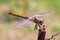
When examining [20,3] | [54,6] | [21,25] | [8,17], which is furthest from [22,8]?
[21,25]

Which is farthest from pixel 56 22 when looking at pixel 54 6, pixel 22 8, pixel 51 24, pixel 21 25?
pixel 21 25

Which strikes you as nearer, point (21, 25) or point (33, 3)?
point (21, 25)

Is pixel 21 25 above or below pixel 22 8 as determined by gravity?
below

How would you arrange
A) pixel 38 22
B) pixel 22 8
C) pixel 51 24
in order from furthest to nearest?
pixel 22 8, pixel 51 24, pixel 38 22

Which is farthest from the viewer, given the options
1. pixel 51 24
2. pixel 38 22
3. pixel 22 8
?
pixel 22 8

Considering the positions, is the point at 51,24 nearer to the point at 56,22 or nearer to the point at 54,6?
the point at 56,22

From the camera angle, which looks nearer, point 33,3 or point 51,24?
point 51,24

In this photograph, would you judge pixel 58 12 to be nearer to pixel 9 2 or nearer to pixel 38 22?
pixel 9 2
